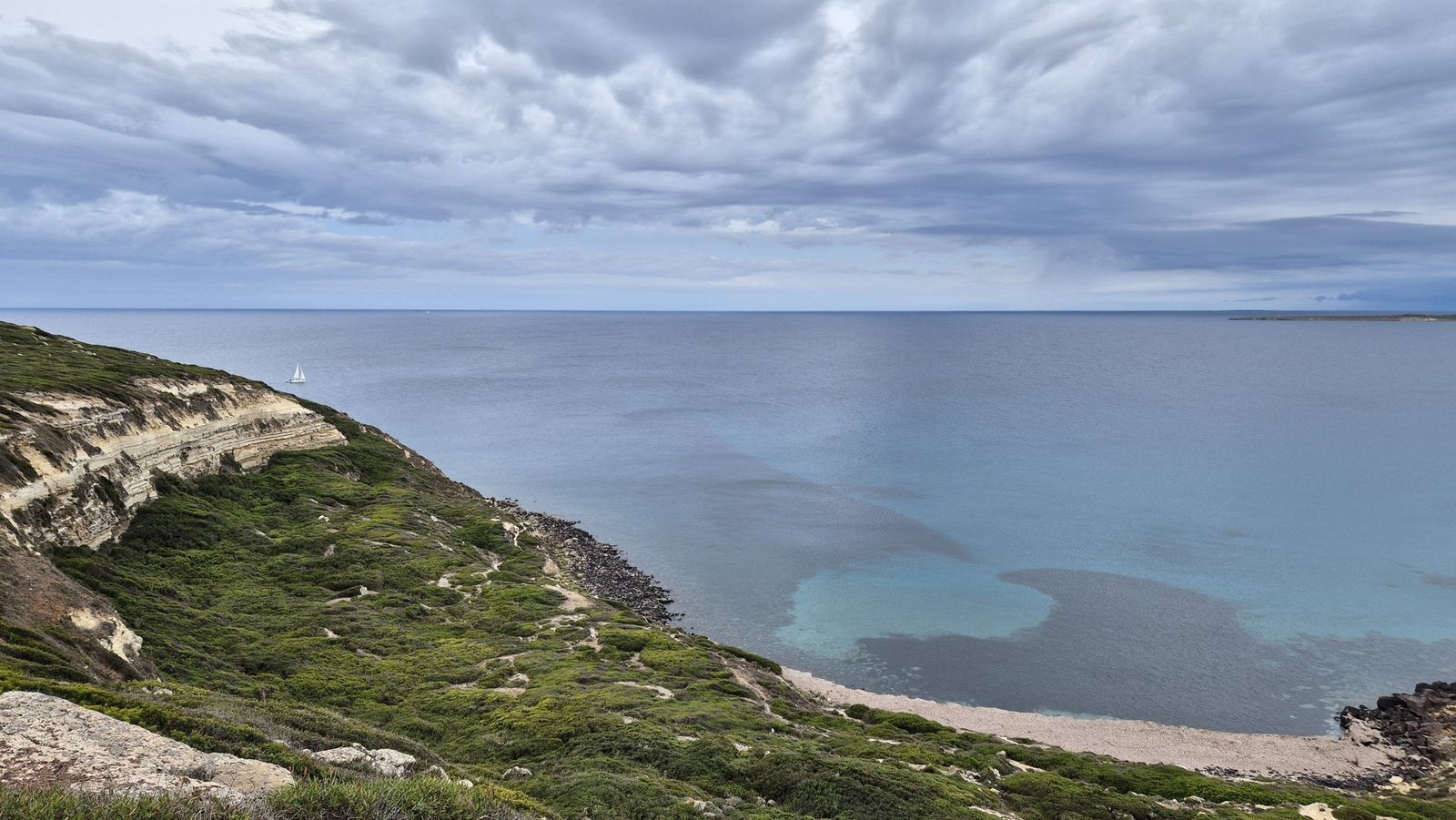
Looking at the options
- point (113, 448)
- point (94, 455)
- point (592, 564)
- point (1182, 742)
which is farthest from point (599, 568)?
point (1182, 742)

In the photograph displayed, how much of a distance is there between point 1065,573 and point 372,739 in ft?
177

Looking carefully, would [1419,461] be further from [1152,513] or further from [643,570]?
A: [643,570]

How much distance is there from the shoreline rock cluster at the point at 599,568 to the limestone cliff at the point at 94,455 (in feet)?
63.6

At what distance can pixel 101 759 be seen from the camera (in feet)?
33.1

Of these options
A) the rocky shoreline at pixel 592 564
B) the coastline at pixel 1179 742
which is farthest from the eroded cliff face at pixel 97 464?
the coastline at pixel 1179 742

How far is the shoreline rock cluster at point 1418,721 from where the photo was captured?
111 ft

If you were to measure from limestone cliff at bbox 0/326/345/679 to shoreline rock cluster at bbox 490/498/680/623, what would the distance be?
19.4 metres

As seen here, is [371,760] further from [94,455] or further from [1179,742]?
[1179,742]

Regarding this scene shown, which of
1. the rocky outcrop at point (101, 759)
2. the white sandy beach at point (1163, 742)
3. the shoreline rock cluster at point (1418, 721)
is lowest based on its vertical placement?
the white sandy beach at point (1163, 742)

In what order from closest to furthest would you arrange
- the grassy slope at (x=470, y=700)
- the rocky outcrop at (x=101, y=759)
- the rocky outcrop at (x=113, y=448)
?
the rocky outcrop at (x=101, y=759) → the grassy slope at (x=470, y=700) → the rocky outcrop at (x=113, y=448)

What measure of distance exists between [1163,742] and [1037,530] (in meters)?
33.2

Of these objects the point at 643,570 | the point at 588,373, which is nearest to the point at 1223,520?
the point at 643,570

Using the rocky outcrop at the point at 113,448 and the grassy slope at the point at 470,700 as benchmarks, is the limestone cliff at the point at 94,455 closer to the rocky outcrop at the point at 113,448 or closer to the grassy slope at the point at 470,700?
the rocky outcrop at the point at 113,448

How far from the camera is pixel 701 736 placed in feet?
76.3
